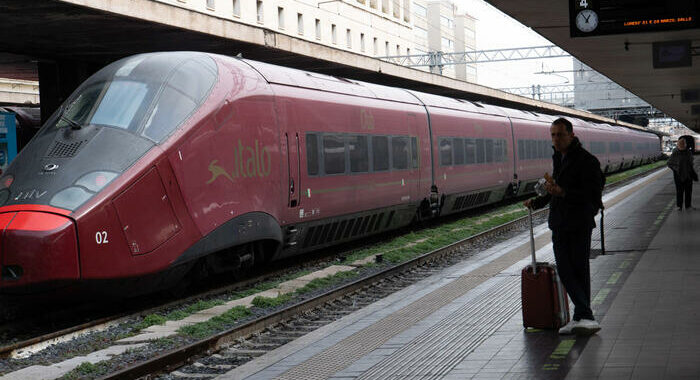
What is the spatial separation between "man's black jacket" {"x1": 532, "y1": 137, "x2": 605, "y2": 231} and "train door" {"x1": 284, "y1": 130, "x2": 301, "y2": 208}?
5.82 meters

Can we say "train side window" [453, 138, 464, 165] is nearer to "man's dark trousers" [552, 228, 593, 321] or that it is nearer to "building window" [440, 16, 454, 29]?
"man's dark trousers" [552, 228, 593, 321]

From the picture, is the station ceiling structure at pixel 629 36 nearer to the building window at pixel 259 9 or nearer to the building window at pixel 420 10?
the building window at pixel 259 9

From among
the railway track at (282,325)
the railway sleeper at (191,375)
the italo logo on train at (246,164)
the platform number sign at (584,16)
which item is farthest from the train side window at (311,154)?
the railway sleeper at (191,375)

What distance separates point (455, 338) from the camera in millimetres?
7547

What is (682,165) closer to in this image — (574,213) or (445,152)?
(445,152)

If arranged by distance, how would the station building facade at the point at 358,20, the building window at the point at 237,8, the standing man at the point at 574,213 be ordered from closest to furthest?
the standing man at the point at 574,213
the building window at the point at 237,8
the station building facade at the point at 358,20

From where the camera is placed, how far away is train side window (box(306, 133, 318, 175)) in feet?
43.8

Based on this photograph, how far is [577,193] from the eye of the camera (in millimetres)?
7316

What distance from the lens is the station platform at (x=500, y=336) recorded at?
625 cm

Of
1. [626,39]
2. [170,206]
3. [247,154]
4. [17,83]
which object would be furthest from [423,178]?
[17,83]

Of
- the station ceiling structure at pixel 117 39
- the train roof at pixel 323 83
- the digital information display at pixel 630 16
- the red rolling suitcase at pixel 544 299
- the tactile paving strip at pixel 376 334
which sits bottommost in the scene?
the tactile paving strip at pixel 376 334

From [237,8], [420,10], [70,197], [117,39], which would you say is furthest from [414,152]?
[420,10]

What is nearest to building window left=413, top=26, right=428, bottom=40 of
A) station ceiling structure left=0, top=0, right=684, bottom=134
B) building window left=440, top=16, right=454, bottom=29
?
building window left=440, top=16, right=454, bottom=29

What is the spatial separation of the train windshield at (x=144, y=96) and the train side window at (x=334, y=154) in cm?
327
